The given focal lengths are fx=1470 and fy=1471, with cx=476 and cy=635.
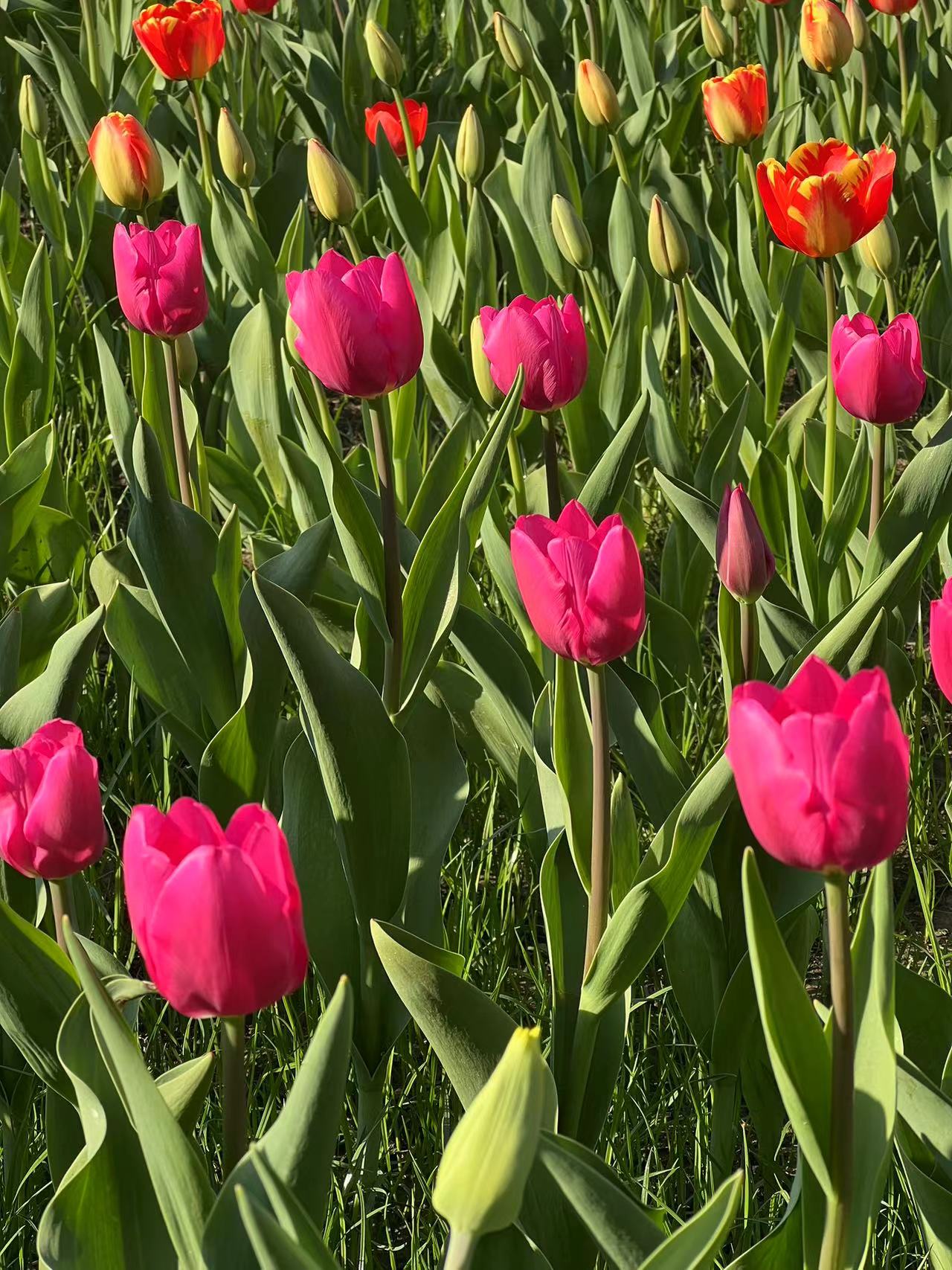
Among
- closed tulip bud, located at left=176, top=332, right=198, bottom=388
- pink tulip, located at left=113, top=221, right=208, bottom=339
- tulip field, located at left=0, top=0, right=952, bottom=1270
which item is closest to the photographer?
tulip field, located at left=0, top=0, right=952, bottom=1270

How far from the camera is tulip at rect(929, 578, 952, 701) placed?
0.84 meters

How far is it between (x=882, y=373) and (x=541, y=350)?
1.00ft

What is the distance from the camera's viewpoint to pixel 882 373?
1299 millimetres

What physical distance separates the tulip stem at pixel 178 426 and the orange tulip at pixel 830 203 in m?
0.64

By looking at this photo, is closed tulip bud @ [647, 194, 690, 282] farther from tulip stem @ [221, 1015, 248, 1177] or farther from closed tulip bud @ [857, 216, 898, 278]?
tulip stem @ [221, 1015, 248, 1177]

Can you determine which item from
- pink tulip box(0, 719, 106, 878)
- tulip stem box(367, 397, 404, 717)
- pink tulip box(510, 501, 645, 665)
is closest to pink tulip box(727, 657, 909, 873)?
pink tulip box(510, 501, 645, 665)

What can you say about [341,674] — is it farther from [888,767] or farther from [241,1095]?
[888,767]

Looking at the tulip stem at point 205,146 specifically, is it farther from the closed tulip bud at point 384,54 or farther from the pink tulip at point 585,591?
the pink tulip at point 585,591

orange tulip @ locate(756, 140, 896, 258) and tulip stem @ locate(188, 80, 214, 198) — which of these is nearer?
orange tulip @ locate(756, 140, 896, 258)

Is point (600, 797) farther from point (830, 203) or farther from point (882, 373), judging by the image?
point (830, 203)

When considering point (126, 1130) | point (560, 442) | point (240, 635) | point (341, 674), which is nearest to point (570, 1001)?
point (341, 674)

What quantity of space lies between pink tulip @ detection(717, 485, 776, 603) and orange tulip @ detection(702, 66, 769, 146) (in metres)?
1.11

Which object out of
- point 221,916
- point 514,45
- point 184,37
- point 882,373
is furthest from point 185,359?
point 221,916

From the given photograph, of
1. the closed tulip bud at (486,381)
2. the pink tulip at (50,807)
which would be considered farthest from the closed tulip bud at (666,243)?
the pink tulip at (50,807)
